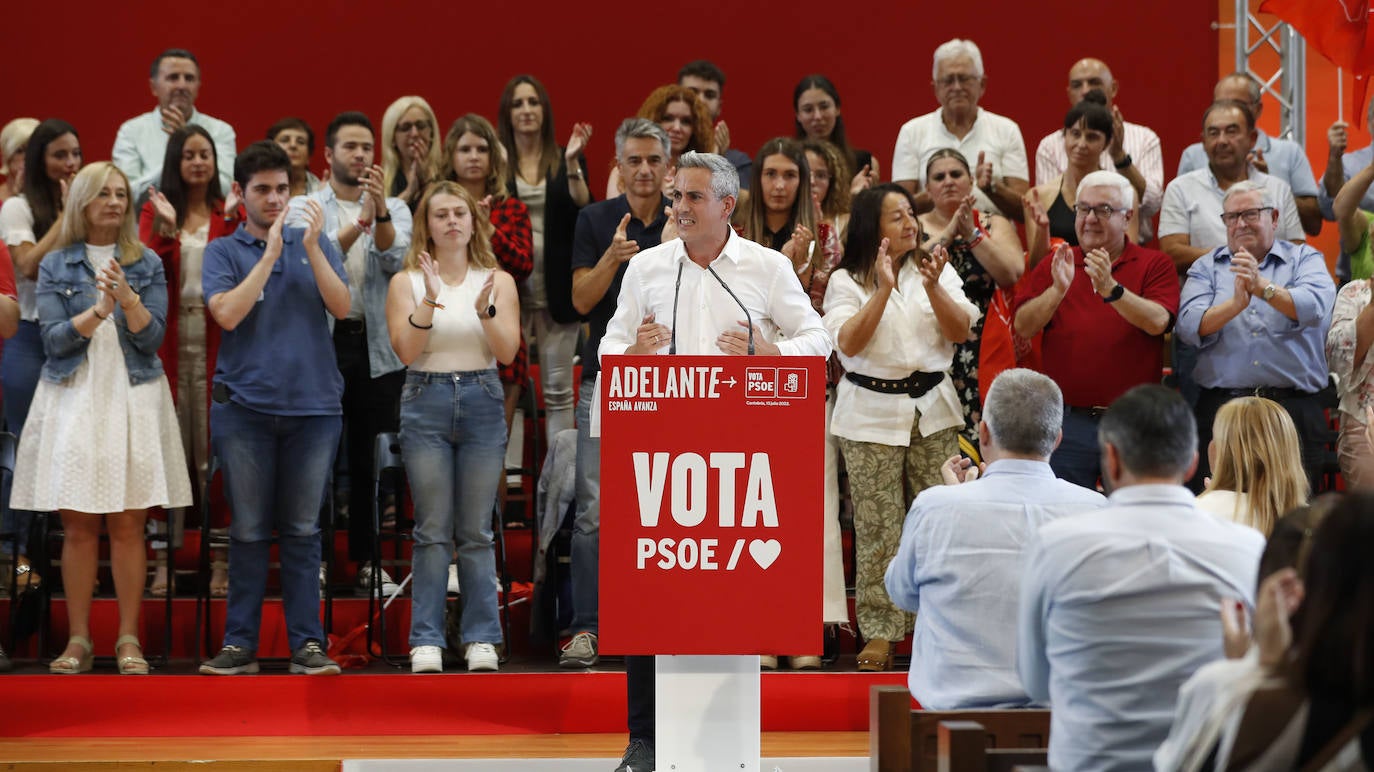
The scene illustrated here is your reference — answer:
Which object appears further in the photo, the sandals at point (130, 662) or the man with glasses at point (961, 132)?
the man with glasses at point (961, 132)

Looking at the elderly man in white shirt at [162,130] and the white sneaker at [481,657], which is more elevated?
the elderly man in white shirt at [162,130]

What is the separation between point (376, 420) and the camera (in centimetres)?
620

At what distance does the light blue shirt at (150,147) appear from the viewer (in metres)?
7.02

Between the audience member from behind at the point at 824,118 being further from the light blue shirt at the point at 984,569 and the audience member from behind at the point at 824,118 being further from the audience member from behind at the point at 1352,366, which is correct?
the light blue shirt at the point at 984,569

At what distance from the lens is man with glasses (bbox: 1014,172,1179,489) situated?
18.7ft

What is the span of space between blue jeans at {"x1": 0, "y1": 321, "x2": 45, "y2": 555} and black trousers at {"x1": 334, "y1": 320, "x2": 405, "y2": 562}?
3.64ft

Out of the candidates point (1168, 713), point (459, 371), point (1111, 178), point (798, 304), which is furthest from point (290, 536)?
point (1168, 713)

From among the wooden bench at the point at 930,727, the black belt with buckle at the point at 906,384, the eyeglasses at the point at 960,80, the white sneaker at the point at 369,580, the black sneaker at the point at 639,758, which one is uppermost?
the eyeglasses at the point at 960,80

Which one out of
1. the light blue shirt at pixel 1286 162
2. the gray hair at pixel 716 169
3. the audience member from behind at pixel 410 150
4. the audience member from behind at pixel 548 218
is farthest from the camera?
the light blue shirt at pixel 1286 162

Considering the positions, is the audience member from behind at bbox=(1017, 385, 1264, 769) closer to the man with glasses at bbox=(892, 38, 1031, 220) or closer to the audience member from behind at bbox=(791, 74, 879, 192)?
the audience member from behind at bbox=(791, 74, 879, 192)

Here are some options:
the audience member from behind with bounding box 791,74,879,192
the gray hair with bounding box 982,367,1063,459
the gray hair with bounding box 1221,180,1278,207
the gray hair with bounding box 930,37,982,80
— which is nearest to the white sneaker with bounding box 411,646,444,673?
the gray hair with bounding box 982,367,1063,459

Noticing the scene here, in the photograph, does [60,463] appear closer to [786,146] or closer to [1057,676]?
[786,146]

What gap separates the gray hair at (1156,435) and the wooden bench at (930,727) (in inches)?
22.7

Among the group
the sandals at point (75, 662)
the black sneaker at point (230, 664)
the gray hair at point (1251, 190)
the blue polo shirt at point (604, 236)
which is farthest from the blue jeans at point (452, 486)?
the gray hair at point (1251, 190)
